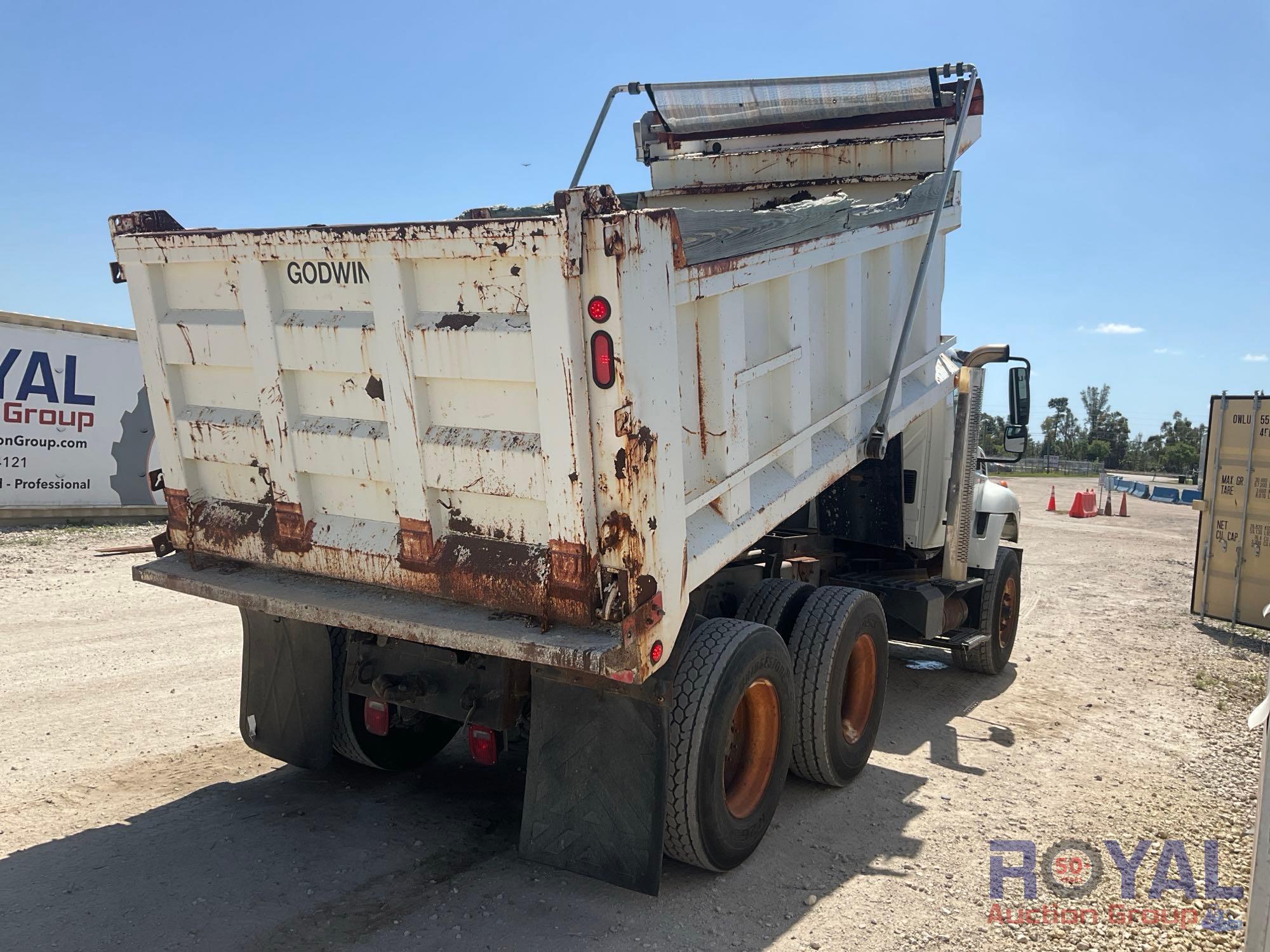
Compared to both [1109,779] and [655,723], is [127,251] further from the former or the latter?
[1109,779]

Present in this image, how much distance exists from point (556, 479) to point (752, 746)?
69.9 inches

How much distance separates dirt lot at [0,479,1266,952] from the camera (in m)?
3.71

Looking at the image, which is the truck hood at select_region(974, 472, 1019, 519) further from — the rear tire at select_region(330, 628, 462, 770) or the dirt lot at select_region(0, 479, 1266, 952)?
the rear tire at select_region(330, 628, 462, 770)

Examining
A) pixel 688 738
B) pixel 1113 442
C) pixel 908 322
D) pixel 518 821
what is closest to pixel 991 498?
pixel 908 322

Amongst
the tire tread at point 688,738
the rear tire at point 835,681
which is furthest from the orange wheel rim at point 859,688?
the tire tread at point 688,738

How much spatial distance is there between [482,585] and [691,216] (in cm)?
168

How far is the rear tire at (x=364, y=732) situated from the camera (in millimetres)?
4926

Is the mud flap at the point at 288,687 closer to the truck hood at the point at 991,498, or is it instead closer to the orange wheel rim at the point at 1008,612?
the truck hood at the point at 991,498

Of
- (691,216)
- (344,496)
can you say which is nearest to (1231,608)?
(691,216)

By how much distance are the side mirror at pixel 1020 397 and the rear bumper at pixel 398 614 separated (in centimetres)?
420

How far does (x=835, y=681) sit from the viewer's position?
4.86m

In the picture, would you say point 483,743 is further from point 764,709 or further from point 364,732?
point 764,709

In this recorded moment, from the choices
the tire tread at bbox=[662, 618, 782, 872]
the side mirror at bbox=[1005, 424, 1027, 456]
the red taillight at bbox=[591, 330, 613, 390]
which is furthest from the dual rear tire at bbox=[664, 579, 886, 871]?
the side mirror at bbox=[1005, 424, 1027, 456]

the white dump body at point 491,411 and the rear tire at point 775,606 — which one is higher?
the white dump body at point 491,411
